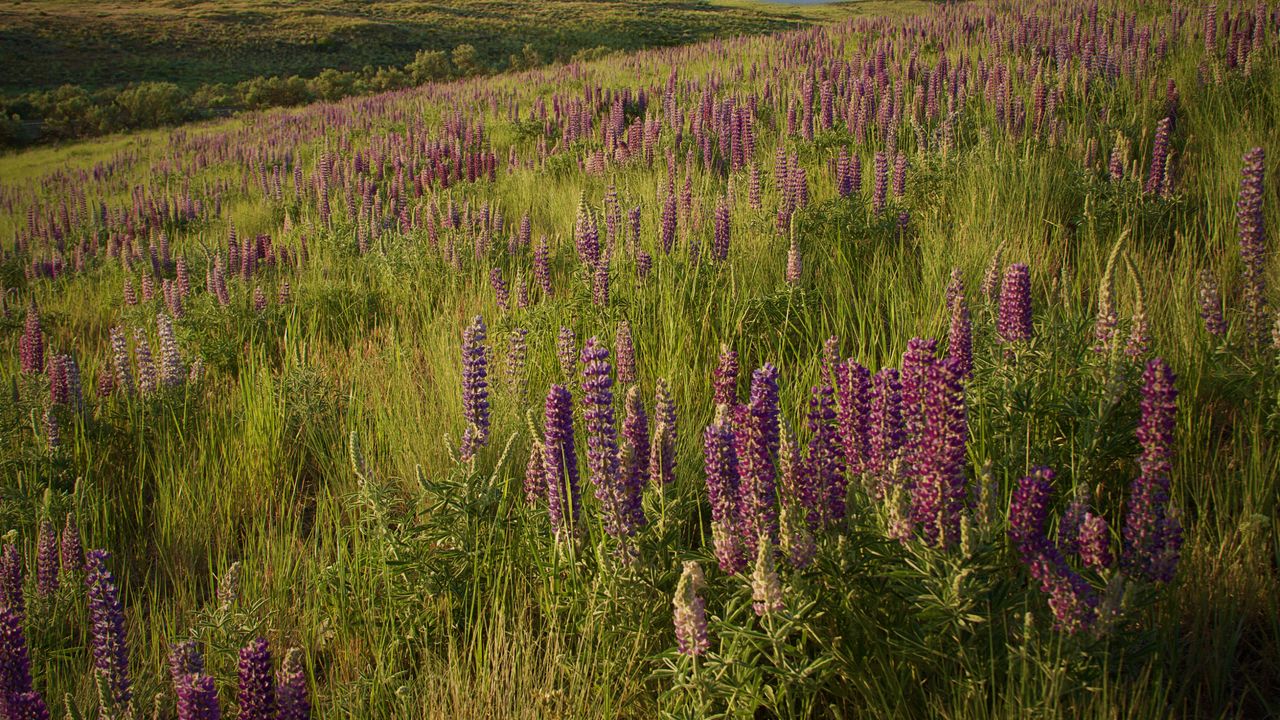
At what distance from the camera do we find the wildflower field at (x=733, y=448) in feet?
5.41

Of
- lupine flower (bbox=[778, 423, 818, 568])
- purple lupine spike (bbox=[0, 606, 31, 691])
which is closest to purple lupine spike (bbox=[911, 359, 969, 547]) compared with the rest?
lupine flower (bbox=[778, 423, 818, 568])

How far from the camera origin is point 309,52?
A: 150 feet

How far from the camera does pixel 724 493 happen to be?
1.80 metres

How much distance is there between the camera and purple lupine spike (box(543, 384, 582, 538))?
2012mm

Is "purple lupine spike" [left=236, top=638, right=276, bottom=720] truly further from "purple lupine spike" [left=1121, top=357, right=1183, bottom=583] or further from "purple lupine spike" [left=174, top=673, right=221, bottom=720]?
"purple lupine spike" [left=1121, top=357, right=1183, bottom=583]

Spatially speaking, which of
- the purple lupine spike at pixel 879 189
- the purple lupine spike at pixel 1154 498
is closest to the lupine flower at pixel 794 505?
the purple lupine spike at pixel 1154 498

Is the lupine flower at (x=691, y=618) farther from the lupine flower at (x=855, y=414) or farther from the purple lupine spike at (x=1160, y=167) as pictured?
the purple lupine spike at (x=1160, y=167)

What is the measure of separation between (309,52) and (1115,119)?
1948 inches

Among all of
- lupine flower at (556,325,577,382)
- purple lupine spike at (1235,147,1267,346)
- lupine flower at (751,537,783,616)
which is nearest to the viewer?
lupine flower at (751,537,783,616)

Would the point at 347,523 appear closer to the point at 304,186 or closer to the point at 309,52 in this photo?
the point at 304,186

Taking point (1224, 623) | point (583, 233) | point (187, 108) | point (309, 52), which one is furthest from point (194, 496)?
point (309, 52)

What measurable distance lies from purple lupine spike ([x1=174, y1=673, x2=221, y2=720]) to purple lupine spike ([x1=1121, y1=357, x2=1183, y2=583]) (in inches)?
77.5

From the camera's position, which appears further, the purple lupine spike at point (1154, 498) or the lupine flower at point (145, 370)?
the lupine flower at point (145, 370)

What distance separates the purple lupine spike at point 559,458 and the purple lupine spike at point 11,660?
4.05 ft
